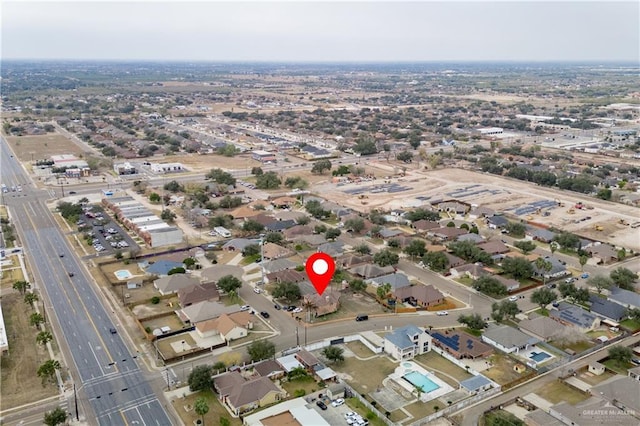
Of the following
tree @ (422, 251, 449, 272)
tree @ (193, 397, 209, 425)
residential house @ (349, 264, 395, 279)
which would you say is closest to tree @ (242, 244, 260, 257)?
residential house @ (349, 264, 395, 279)

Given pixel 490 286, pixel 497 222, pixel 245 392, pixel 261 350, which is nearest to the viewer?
pixel 245 392

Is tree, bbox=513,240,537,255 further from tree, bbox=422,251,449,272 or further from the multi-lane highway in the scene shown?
the multi-lane highway

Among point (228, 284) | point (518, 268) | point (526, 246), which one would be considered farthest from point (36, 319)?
point (526, 246)

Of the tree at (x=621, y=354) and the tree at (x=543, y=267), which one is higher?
the tree at (x=543, y=267)

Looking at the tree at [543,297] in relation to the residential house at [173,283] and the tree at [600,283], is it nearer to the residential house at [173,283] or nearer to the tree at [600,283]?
the tree at [600,283]

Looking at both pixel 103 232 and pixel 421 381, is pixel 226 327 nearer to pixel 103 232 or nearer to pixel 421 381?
pixel 421 381

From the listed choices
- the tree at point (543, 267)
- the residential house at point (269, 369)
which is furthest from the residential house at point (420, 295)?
the residential house at point (269, 369)

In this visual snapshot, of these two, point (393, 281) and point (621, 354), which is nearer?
point (621, 354)
